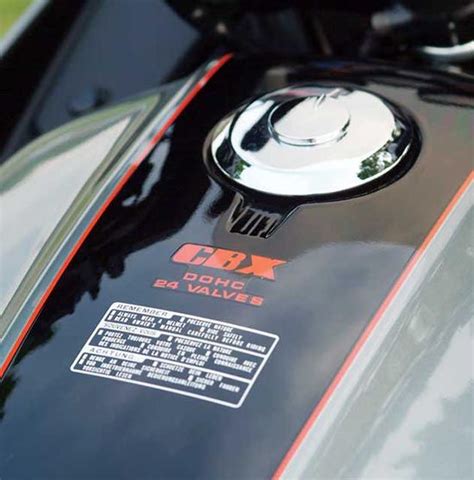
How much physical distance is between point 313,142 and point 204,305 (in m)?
0.23

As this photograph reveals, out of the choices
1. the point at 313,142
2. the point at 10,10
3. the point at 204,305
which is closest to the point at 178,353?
the point at 204,305

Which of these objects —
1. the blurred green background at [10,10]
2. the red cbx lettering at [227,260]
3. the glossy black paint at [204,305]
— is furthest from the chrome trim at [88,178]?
the blurred green background at [10,10]

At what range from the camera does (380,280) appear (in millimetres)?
1003

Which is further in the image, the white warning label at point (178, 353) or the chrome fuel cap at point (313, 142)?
the chrome fuel cap at point (313, 142)

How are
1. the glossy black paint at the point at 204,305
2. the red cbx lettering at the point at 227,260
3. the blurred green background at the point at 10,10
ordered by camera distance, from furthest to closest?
the blurred green background at the point at 10,10
the red cbx lettering at the point at 227,260
the glossy black paint at the point at 204,305

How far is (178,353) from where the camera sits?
970 mm

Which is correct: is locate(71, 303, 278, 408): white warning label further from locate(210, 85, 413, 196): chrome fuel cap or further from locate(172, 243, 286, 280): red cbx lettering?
locate(210, 85, 413, 196): chrome fuel cap

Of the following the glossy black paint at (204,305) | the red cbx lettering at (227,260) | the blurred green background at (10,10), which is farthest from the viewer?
the blurred green background at (10,10)

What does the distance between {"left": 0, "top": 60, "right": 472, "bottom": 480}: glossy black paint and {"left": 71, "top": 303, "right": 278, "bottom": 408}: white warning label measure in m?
0.01

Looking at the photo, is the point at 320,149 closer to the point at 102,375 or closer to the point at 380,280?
the point at 380,280

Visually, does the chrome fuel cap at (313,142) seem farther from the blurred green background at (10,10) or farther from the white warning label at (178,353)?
the blurred green background at (10,10)

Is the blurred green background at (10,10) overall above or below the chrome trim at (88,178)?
below

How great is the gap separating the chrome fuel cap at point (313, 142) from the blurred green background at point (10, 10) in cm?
227

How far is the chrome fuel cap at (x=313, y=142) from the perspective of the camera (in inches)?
43.0
